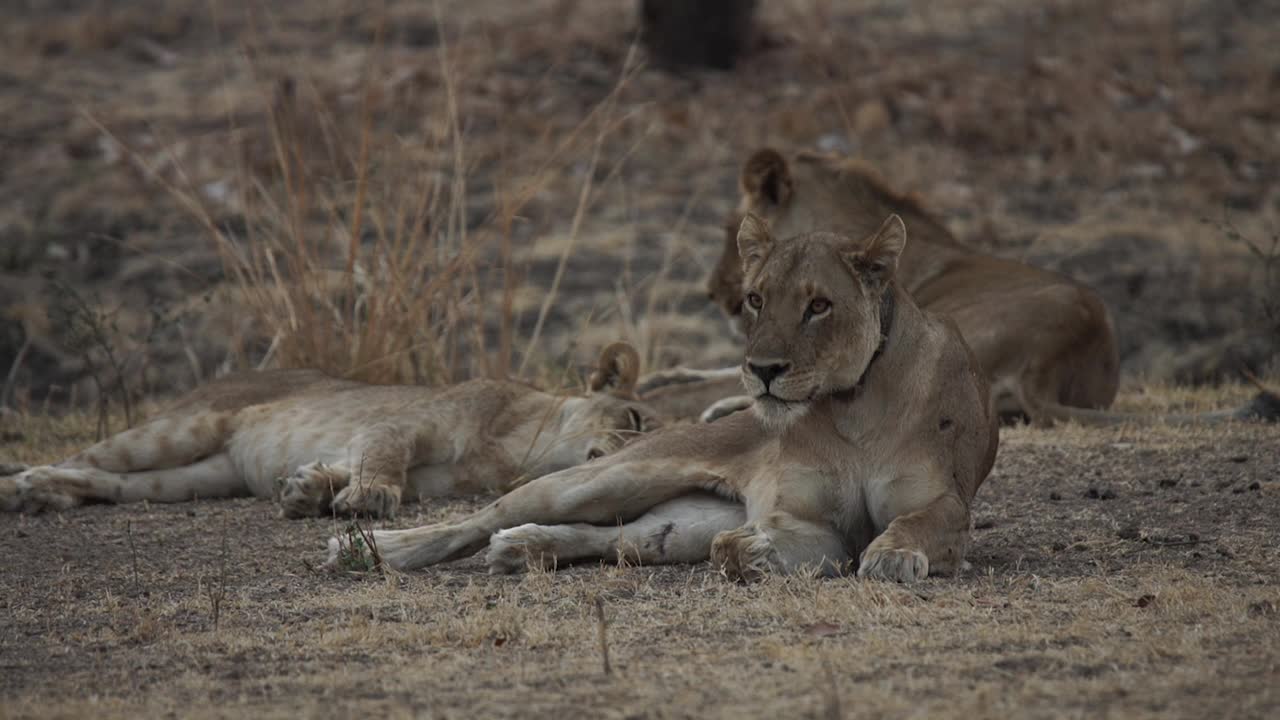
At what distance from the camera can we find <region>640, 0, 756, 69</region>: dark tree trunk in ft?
49.9

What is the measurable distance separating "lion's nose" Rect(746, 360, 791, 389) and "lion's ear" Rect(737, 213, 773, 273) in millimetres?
459

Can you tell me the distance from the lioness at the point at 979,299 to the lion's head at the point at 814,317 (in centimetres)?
251

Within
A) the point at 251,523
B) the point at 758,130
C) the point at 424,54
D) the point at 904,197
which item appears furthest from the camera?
the point at 424,54

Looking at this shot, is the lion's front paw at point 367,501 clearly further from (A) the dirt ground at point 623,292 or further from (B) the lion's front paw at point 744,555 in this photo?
(B) the lion's front paw at point 744,555

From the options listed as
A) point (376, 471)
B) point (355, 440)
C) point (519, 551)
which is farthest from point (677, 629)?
point (355, 440)

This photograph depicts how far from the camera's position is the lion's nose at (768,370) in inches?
179

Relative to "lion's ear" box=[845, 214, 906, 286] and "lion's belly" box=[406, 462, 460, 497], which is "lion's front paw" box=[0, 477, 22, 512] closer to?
"lion's belly" box=[406, 462, 460, 497]

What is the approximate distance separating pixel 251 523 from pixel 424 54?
10379mm

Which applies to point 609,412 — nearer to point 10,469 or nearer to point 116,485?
point 116,485

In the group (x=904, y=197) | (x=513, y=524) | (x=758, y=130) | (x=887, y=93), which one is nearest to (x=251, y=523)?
(x=513, y=524)

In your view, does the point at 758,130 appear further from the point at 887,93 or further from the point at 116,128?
the point at 116,128

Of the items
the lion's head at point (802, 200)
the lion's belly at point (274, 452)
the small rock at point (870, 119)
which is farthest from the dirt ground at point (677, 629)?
the small rock at point (870, 119)

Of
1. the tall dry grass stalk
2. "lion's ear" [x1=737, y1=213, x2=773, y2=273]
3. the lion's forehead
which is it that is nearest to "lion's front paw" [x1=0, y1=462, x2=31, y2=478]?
the tall dry grass stalk

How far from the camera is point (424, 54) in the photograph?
52.3ft
